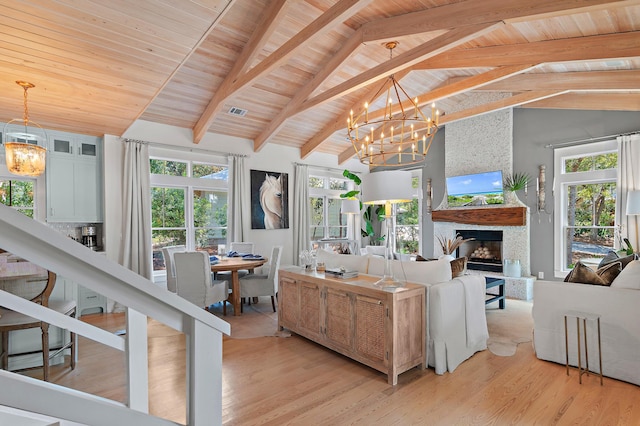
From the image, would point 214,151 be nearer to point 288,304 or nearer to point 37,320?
point 288,304

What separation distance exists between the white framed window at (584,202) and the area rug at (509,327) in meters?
1.42

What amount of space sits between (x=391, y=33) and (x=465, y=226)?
455 cm

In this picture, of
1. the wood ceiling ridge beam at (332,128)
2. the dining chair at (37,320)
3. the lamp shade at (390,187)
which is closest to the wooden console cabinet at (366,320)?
the lamp shade at (390,187)

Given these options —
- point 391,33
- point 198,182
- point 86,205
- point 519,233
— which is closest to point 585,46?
point 391,33

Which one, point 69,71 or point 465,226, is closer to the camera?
point 69,71

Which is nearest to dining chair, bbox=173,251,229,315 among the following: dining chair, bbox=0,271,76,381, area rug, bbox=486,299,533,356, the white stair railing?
dining chair, bbox=0,271,76,381

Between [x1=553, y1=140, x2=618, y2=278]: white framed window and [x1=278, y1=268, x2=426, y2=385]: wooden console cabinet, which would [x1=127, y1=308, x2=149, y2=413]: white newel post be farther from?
[x1=553, y1=140, x2=618, y2=278]: white framed window

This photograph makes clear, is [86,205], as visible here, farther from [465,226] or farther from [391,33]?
[465,226]

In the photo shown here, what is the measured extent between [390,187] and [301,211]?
4536mm

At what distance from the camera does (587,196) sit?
19.0ft

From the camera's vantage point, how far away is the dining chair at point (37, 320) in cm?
259

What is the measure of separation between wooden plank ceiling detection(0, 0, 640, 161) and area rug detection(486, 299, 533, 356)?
319 centimetres

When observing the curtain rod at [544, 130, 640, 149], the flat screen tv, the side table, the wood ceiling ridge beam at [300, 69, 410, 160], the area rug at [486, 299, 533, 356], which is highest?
the wood ceiling ridge beam at [300, 69, 410, 160]

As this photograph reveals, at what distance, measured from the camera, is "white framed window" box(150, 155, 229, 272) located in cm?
576
